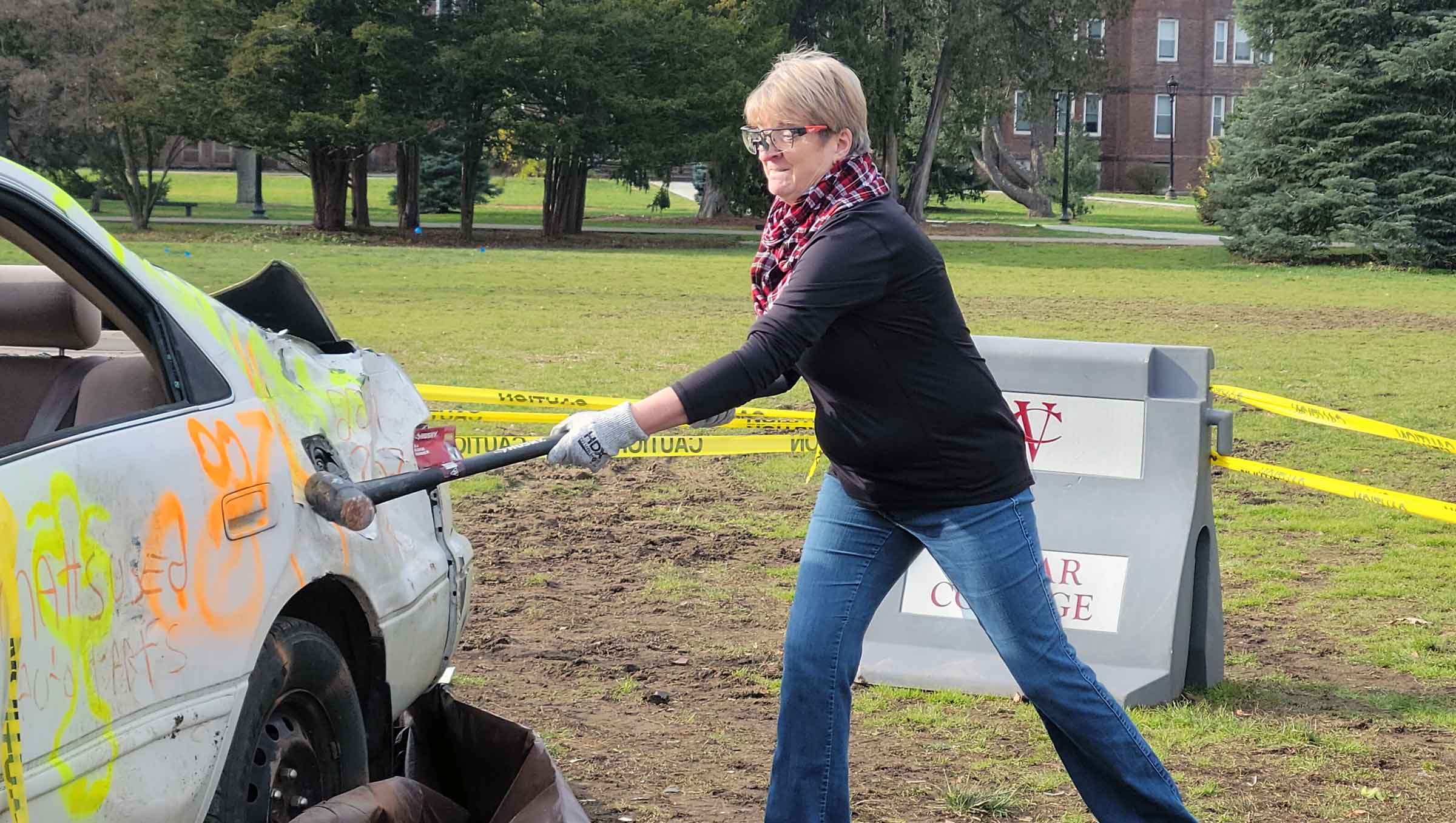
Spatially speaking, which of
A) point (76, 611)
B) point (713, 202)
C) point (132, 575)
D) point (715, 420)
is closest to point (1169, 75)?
point (713, 202)

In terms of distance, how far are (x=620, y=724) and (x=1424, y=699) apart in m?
2.87

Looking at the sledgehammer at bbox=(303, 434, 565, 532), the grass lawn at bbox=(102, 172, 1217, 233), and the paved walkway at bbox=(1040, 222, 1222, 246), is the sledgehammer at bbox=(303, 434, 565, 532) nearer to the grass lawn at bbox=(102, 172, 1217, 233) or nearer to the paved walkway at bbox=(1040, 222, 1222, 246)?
the paved walkway at bbox=(1040, 222, 1222, 246)

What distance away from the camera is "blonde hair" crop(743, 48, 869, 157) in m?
3.73

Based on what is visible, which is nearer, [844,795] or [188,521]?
[188,521]

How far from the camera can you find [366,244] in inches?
1387

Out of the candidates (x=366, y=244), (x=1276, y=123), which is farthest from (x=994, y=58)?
(x=366, y=244)

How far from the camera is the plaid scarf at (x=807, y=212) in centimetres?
376

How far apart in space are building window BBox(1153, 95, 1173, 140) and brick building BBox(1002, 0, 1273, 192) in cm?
3

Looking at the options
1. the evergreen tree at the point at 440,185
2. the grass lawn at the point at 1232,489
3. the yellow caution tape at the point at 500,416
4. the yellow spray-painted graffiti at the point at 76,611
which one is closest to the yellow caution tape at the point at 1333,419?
the grass lawn at the point at 1232,489

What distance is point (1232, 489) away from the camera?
10.1 meters

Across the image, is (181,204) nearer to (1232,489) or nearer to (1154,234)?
(1154,234)

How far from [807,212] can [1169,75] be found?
80380mm

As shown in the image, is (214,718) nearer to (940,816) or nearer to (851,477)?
(851,477)

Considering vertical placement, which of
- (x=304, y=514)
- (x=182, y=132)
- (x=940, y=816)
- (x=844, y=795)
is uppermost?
(x=182, y=132)
